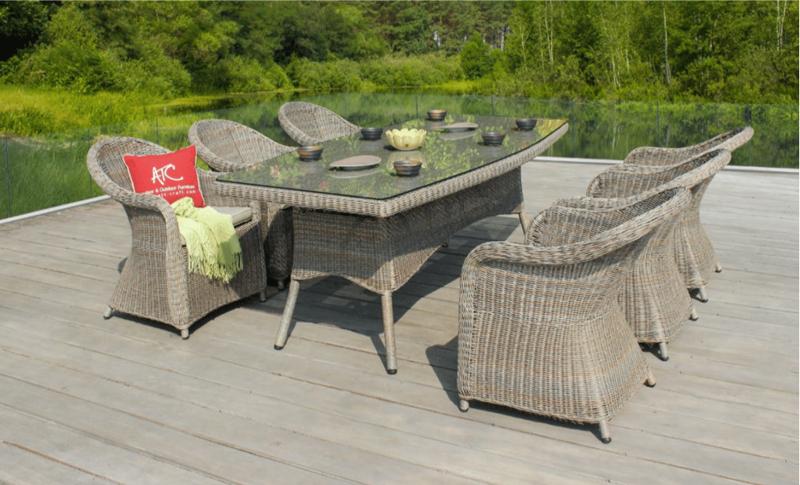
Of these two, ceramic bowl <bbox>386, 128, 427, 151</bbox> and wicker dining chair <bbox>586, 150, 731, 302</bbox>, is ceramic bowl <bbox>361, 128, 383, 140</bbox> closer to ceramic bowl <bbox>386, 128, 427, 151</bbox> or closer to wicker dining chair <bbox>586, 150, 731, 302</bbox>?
ceramic bowl <bbox>386, 128, 427, 151</bbox>

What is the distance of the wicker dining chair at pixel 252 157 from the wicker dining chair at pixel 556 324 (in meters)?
1.47

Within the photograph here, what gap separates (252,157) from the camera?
14.7 ft

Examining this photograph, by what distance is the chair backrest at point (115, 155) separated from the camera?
11.6ft

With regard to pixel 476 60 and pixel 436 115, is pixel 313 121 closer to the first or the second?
pixel 436 115

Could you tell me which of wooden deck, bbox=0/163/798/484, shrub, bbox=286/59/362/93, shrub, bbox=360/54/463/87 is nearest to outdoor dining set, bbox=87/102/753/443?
wooden deck, bbox=0/163/798/484

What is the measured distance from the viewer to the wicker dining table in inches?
110

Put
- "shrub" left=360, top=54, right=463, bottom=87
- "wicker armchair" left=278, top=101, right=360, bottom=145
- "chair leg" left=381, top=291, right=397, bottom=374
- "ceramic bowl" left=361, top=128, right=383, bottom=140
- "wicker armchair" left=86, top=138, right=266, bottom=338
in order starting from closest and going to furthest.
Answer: "chair leg" left=381, top=291, right=397, bottom=374
"wicker armchair" left=86, top=138, right=266, bottom=338
"ceramic bowl" left=361, top=128, right=383, bottom=140
"wicker armchair" left=278, top=101, right=360, bottom=145
"shrub" left=360, top=54, right=463, bottom=87

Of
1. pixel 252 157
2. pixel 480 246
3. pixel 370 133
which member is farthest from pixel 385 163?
pixel 252 157

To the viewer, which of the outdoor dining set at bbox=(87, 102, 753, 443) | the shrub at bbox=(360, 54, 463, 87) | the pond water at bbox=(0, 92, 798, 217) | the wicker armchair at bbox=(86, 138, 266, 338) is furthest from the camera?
the shrub at bbox=(360, 54, 463, 87)

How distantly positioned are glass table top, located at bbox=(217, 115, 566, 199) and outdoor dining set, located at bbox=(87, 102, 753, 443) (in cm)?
1

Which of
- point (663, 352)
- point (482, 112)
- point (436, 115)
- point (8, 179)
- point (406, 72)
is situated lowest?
point (406, 72)

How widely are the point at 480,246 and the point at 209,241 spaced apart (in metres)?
1.48

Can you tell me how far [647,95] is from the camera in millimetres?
15516

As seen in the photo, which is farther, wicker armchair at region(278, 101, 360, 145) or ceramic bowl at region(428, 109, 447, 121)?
wicker armchair at region(278, 101, 360, 145)
